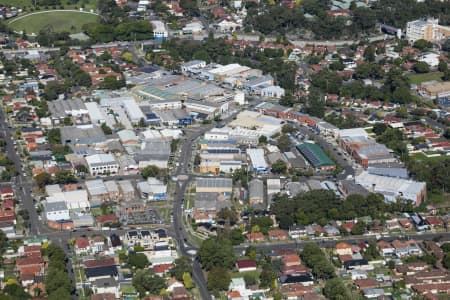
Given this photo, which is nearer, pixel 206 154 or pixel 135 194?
pixel 135 194

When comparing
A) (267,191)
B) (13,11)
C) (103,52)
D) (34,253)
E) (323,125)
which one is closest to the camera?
(34,253)

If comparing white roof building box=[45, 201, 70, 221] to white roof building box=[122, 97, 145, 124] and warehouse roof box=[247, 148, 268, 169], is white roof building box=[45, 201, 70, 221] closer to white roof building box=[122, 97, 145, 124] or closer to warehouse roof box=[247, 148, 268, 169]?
warehouse roof box=[247, 148, 268, 169]

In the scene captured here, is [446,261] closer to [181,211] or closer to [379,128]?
[181,211]

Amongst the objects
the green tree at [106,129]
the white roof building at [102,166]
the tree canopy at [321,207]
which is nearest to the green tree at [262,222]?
the tree canopy at [321,207]

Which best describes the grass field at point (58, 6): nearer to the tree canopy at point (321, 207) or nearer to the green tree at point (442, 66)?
the green tree at point (442, 66)

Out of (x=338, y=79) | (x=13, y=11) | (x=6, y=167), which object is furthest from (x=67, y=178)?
(x=13, y=11)

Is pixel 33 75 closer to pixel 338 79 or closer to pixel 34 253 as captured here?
pixel 338 79
